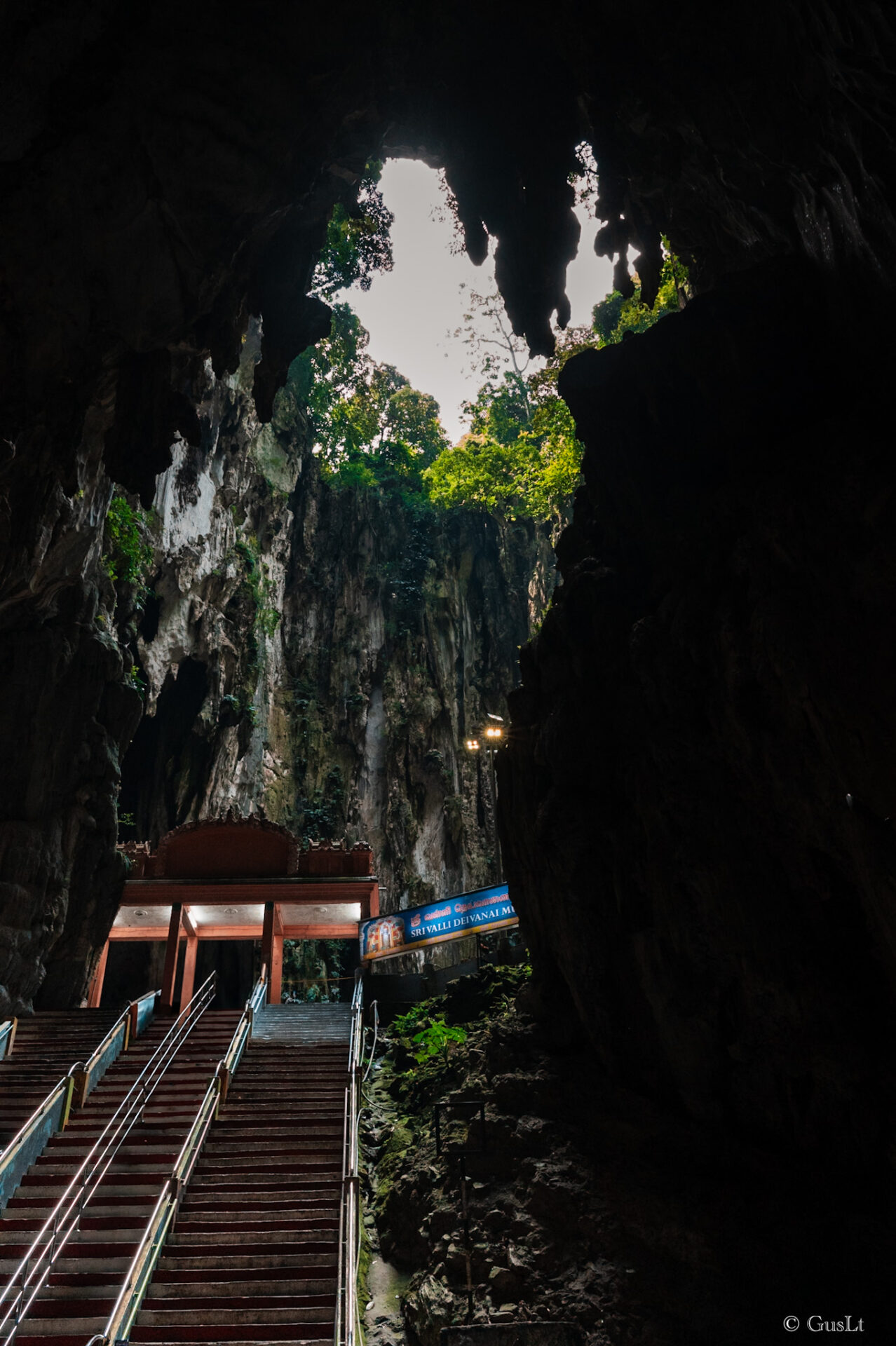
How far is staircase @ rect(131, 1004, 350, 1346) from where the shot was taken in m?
5.47

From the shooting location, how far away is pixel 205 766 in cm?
2127

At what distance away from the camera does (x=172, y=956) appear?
51.3 ft

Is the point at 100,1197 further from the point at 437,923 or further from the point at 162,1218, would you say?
the point at 437,923

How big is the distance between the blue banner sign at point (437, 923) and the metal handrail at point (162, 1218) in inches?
197

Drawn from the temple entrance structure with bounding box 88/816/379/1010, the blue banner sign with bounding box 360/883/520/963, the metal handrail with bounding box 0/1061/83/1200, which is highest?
the temple entrance structure with bounding box 88/816/379/1010

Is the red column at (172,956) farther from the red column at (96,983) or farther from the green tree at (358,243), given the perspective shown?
the green tree at (358,243)

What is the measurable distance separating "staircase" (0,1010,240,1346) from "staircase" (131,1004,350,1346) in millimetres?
365

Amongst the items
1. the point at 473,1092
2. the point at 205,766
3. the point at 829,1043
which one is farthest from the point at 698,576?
the point at 205,766

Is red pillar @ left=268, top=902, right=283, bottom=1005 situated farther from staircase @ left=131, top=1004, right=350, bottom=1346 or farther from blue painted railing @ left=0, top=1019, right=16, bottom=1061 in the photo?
blue painted railing @ left=0, top=1019, right=16, bottom=1061

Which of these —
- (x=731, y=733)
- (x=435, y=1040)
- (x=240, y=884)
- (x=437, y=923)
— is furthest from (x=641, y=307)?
(x=435, y=1040)

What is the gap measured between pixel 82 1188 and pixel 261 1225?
172 cm

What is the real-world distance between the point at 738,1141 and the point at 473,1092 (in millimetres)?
3572

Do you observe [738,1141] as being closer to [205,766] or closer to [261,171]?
[261,171]

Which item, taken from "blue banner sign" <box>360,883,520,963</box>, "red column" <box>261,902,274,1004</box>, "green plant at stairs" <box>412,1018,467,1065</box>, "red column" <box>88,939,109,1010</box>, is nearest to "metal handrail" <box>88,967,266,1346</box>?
"green plant at stairs" <box>412,1018,467,1065</box>
